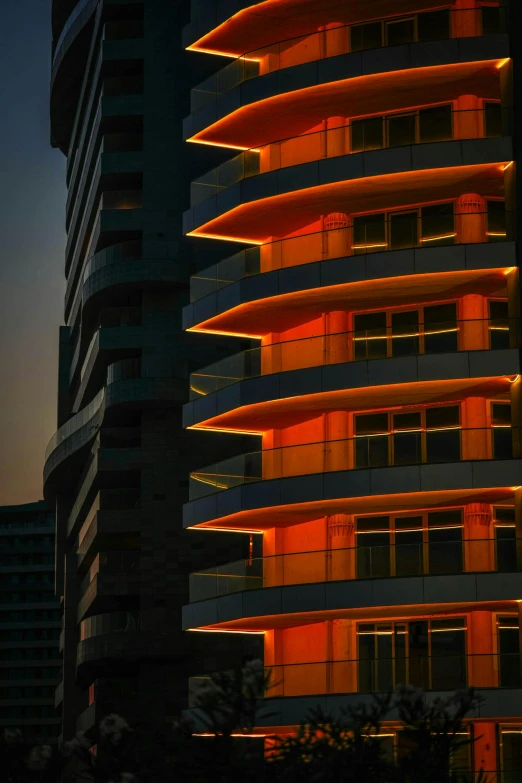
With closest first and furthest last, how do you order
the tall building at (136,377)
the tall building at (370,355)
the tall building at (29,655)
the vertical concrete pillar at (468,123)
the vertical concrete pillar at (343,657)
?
the vertical concrete pillar at (343,657) < the tall building at (370,355) < the vertical concrete pillar at (468,123) < the tall building at (136,377) < the tall building at (29,655)

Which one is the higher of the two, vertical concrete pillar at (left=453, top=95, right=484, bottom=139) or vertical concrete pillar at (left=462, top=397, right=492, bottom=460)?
vertical concrete pillar at (left=453, top=95, right=484, bottom=139)

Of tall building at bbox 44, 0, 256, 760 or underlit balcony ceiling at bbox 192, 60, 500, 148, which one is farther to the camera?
tall building at bbox 44, 0, 256, 760

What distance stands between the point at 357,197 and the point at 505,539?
13121 millimetres

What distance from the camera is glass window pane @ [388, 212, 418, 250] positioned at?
55.8 meters

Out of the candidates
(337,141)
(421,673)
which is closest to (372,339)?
(337,141)

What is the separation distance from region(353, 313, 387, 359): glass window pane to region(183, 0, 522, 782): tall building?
2.6 inches

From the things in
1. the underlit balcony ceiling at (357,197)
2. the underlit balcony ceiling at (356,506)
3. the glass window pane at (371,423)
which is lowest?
the underlit balcony ceiling at (356,506)

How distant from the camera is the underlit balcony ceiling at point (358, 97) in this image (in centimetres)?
5616

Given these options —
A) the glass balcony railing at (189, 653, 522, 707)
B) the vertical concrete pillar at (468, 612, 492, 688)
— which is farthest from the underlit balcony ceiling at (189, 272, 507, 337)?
the glass balcony railing at (189, 653, 522, 707)

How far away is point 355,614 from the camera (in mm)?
53375

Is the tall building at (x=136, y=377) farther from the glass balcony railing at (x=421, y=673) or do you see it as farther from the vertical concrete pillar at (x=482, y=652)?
the vertical concrete pillar at (x=482, y=652)

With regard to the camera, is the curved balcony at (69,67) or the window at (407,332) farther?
the curved balcony at (69,67)

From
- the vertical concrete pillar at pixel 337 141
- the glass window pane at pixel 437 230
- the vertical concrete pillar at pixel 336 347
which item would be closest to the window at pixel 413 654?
the vertical concrete pillar at pixel 336 347

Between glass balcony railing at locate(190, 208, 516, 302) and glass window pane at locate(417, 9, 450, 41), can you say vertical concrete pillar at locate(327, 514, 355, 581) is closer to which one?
glass balcony railing at locate(190, 208, 516, 302)
